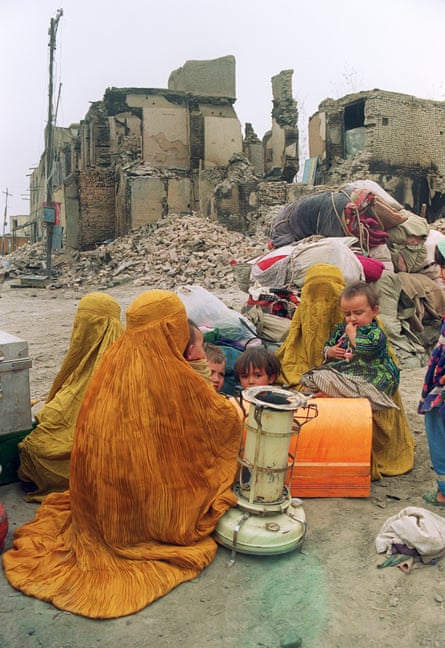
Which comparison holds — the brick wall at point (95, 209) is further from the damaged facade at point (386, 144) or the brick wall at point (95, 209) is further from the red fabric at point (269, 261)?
the red fabric at point (269, 261)

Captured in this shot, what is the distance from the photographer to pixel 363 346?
10.7ft

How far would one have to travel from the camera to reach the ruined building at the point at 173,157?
19844 mm

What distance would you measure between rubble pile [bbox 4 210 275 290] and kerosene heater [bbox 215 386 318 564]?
10430mm

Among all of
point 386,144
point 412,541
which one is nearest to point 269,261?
point 412,541

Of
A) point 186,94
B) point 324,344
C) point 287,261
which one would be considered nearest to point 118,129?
point 186,94

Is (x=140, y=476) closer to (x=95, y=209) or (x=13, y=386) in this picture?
(x=13, y=386)

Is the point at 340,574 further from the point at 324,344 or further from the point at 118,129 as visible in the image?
the point at 118,129

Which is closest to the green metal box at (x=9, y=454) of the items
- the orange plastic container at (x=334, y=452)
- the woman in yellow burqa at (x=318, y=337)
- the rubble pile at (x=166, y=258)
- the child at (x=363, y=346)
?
the orange plastic container at (x=334, y=452)

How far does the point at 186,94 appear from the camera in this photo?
870 inches

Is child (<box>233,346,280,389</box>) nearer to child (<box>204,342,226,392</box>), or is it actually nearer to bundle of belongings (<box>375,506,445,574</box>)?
child (<box>204,342,226,392</box>)

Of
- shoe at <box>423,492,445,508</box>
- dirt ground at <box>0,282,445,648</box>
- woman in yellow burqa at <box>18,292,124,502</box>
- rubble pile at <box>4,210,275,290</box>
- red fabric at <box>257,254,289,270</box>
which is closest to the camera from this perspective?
dirt ground at <box>0,282,445,648</box>

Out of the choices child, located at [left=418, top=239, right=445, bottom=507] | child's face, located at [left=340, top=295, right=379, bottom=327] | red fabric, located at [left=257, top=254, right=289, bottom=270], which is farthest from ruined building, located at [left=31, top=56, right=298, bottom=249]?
child, located at [left=418, top=239, right=445, bottom=507]

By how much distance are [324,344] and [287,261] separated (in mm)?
1992

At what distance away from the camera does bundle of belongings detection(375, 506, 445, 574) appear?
2.44m
